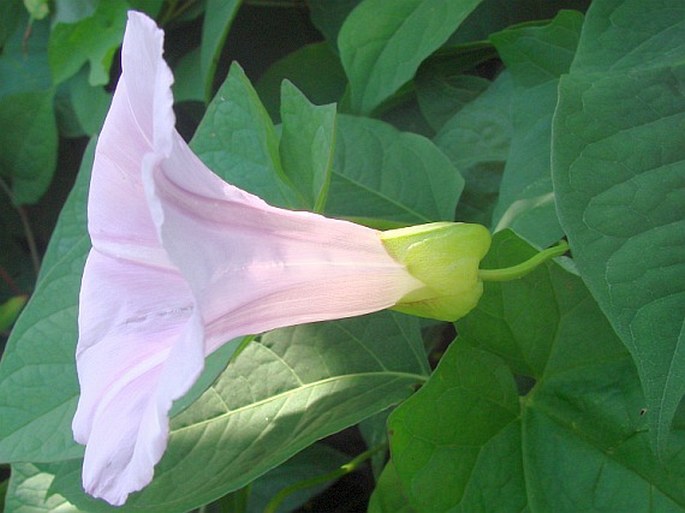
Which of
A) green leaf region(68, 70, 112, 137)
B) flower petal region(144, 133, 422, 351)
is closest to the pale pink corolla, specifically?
flower petal region(144, 133, 422, 351)

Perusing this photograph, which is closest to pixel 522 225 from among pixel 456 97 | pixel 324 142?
pixel 324 142

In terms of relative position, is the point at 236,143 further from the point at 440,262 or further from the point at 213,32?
the point at 440,262

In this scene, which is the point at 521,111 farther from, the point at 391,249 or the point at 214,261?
the point at 214,261

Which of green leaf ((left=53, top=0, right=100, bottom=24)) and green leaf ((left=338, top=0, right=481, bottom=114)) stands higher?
green leaf ((left=338, top=0, right=481, bottom=114))

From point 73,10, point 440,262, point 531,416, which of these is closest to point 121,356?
point 440,262

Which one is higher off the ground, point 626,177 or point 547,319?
point 626,177

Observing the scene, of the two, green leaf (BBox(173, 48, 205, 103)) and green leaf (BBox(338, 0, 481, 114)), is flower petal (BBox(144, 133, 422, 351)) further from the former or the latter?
green leaf (BBox(173, 48, 205, 103))
